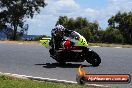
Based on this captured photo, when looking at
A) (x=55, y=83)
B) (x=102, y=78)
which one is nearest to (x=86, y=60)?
(x=55, y=83)

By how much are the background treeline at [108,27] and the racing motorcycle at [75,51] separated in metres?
40.1

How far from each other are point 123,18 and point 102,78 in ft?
181

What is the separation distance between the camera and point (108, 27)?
6338 centimetres

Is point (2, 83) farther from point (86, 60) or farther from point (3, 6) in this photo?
point (3, 6)

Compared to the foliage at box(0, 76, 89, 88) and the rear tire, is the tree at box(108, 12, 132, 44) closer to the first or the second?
the rear tire

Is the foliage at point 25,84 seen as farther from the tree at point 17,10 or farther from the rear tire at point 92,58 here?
the tree at point 17,10

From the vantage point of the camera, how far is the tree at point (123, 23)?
6278cm

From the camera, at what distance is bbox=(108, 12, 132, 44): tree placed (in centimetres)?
6278

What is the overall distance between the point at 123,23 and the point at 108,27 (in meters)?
3.11

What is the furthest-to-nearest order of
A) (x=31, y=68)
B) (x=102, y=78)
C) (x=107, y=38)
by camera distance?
(x=107, y=38), (x=31, y=68), (x=102, y=78)

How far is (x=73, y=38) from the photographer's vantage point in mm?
17422

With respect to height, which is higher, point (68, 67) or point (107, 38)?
point (68, 67)

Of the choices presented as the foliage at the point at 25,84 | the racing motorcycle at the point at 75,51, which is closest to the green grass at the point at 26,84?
the foliage at the point at 25,84

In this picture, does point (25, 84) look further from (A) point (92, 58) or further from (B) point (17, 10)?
(B) point (17, 10)
